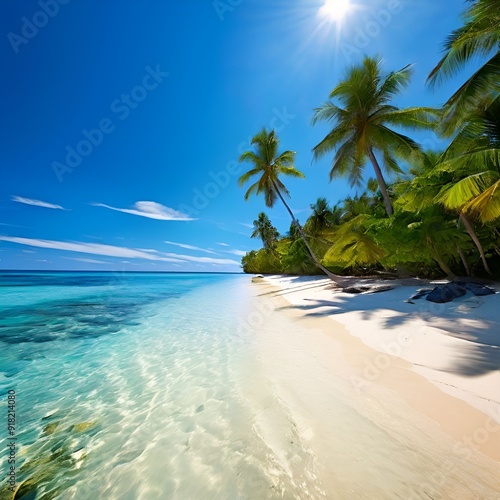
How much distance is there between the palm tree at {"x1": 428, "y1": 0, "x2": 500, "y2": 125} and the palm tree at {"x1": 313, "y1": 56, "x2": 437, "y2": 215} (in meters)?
4.07

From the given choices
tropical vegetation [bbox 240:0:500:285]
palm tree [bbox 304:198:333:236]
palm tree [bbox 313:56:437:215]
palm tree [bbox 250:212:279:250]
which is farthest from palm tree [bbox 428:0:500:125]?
palm tree [bbox 250:212:279:250]

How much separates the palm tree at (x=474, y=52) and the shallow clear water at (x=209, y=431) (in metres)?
8.04

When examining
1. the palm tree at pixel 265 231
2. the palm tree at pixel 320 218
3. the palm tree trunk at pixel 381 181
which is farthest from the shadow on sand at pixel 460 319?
the palm tree at pixel 265 231

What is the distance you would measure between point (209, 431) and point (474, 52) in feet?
37.6

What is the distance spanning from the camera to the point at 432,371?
131 inches

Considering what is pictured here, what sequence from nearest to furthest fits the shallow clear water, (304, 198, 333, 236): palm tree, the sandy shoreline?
the shallow clear water
the sandy shoreline
(304, 198, 333, 236): palm tree

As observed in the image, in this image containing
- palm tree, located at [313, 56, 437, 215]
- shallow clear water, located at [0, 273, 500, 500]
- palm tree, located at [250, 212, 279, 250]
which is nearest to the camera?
shallow clear water, located at [0, 273, 500, 500]

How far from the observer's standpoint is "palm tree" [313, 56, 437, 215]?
11.3m

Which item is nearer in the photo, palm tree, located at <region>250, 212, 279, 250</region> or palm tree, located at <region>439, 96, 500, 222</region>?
palm tree, located at <region>439, 96, 500, 222</region>

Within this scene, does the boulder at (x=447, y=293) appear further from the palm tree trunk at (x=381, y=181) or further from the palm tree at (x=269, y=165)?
the palm tree at (x=269, y=165)

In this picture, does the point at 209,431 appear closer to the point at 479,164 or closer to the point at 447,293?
the point at 447,293

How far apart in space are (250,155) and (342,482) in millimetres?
17324

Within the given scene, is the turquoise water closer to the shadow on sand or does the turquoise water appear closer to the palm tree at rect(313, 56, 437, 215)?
the shadow on sand

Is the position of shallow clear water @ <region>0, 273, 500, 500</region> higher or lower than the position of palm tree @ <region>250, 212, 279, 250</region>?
lower
